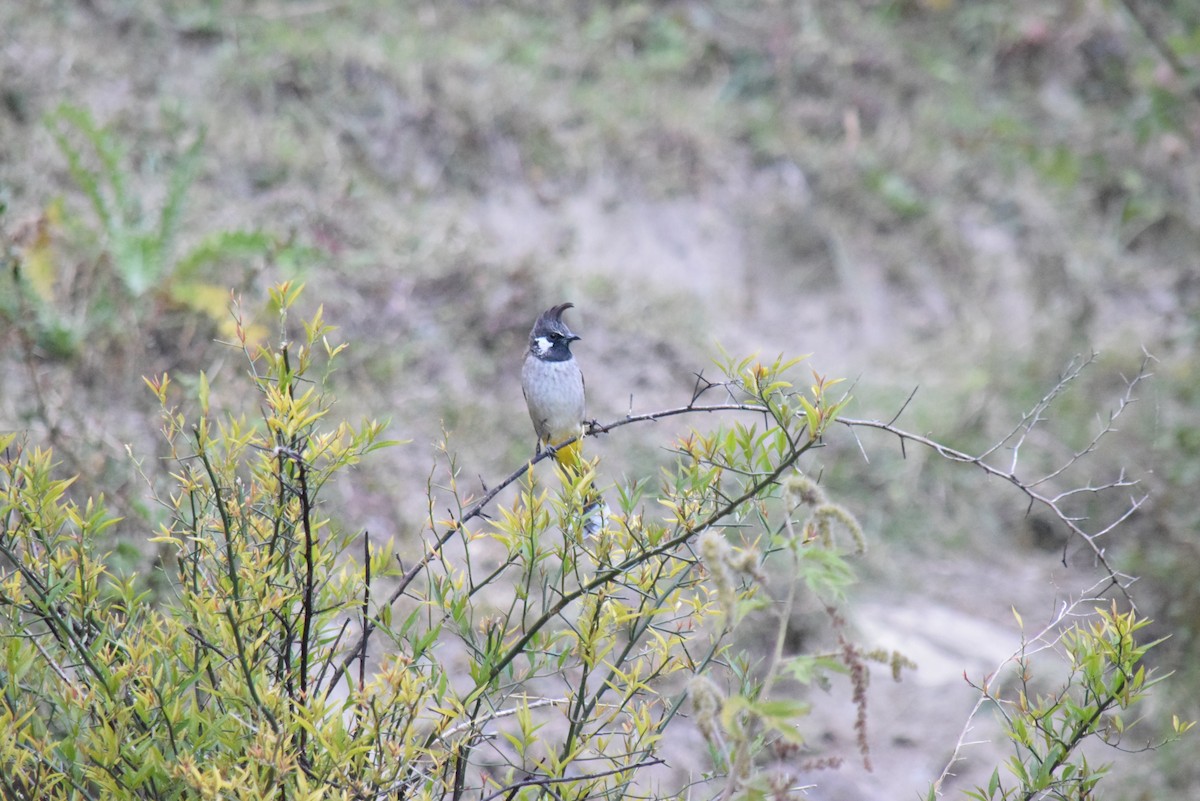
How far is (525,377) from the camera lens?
146 inches

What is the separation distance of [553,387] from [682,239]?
406 centimetres

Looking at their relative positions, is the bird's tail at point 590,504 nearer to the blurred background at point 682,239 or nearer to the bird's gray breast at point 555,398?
the bird's gray breast at point 555,398

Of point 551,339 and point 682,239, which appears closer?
point 551,339

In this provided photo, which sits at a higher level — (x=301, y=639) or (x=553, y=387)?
(x=553, y=387)

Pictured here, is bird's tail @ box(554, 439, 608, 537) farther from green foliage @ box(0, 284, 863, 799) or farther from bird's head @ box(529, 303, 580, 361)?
bird's head @ box(529, 303, 580, 361)

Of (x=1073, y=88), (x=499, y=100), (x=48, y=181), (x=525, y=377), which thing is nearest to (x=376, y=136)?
(x=499, y=100)

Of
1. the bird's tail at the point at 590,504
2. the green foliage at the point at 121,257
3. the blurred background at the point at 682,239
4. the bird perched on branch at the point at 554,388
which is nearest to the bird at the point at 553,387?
the bird perched on branch at the point at 554,388

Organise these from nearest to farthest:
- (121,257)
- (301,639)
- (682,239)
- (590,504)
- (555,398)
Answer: (301,639) < (590,504) < (555,398) < (121,257) < (682,239)

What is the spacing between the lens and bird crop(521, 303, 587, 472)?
3.59 metres

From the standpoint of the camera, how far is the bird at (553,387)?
3.59 m

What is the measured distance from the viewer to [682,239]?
7469 millimetres

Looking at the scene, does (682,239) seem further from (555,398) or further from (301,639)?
(301,639)

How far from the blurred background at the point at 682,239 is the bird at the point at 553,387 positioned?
19.5 inches

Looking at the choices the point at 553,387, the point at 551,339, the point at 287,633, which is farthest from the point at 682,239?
the point at 287,633
